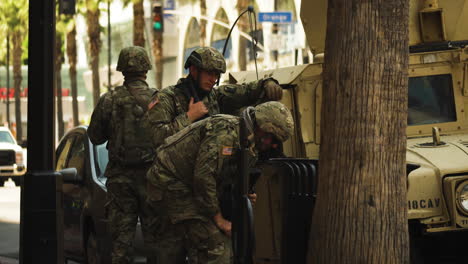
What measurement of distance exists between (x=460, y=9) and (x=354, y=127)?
2773mm

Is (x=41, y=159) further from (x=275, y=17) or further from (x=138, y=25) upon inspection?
(x=138, y=25)

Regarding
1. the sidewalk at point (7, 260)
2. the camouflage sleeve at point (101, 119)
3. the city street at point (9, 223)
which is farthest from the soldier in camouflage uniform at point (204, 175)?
the city street at point (9, 223)

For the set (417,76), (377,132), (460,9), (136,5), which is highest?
(136,5)

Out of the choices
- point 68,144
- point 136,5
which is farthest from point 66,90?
point 68,144

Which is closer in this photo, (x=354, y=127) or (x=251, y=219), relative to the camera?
(x=251, y=219)

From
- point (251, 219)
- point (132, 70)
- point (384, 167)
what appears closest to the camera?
point (251, 219)

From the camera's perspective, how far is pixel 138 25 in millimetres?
37562

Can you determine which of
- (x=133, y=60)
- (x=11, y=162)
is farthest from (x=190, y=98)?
(x=11, y=162)

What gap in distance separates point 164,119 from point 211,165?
1455mm

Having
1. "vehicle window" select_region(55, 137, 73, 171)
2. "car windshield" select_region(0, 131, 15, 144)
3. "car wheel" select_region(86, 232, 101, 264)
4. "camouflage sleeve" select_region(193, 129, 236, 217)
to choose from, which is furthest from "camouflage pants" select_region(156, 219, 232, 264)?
"car windshield" select_region(0, 131, 15, 144)

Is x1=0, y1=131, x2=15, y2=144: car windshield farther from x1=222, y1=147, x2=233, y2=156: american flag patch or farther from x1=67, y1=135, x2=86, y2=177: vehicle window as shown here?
x1=222, y1=147, x2=233, y2=156: american flag patch

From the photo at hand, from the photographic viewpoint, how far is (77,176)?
9.94m

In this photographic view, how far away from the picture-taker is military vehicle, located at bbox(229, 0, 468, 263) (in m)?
7.41

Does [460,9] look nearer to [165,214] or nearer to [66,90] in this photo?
[165,214]
